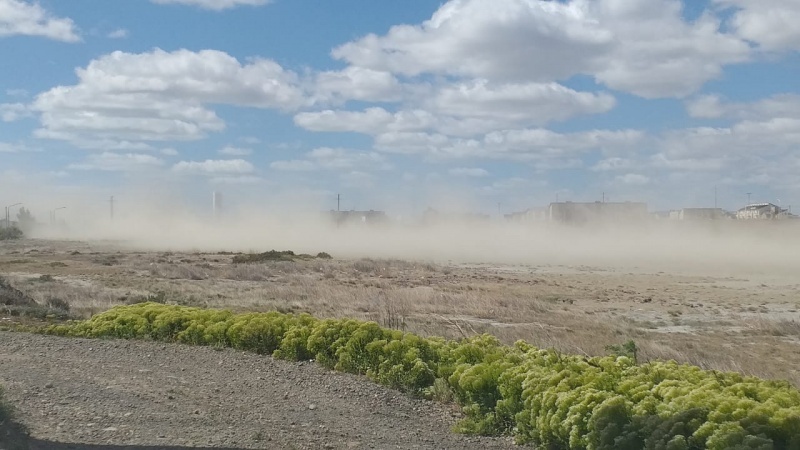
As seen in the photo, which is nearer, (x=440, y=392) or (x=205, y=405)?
(x=205, y=405)

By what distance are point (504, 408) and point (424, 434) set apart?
964mm

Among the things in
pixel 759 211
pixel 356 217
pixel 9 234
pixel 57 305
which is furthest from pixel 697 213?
pixel 57 305

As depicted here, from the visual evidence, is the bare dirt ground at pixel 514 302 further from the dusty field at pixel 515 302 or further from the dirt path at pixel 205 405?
the dirt path at pixel 205 405

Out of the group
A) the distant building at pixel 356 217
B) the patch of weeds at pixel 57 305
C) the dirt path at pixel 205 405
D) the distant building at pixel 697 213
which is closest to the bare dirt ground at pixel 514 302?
the patch of weeds at pixel 57 305

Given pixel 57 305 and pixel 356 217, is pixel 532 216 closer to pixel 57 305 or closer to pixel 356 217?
pixel 356 217

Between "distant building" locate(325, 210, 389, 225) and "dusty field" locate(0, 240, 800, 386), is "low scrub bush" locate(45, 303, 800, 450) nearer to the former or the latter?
"dusty field" locate(0, 240, 800, 386)

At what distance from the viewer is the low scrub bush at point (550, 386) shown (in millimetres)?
7410

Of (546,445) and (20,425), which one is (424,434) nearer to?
(546,445)

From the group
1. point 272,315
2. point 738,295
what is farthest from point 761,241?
point 272,315

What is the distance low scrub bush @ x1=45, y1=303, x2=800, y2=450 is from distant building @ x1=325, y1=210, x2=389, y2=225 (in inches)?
5950

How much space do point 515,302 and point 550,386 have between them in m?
24.1

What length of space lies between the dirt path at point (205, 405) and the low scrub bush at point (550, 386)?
39 centimetres

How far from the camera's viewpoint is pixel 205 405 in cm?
1075

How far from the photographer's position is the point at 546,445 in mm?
8914
